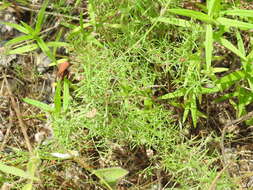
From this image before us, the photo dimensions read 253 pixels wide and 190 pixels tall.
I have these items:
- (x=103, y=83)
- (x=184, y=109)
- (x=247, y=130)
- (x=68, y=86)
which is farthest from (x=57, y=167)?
(x=247, y=130)

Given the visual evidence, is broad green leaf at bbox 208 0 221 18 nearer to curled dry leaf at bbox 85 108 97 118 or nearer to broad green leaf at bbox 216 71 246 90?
broad green leaf at bbox 216 71 246 90

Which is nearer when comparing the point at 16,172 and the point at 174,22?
the point at 16,172

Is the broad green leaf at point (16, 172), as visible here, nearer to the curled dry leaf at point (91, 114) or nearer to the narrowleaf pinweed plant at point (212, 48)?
the curled dry leaf at point (91, 114)

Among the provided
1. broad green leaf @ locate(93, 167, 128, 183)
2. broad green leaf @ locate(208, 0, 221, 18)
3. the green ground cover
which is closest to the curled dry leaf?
the green ground cover

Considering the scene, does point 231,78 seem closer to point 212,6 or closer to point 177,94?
point 177,94

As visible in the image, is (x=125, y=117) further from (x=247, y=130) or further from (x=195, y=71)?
(x=247, y=130)

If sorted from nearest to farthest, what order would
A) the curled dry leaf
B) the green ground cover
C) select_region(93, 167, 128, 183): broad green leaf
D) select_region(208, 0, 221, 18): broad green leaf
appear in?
select_region(208, 0, 221, 18): broad green leaf, select_region(93, 167, 128, 183): broad green leaf, the green ground cover, the curled dry leaf

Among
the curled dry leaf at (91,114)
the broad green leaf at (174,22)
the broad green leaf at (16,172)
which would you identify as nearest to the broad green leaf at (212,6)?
the broad green leaf at (174,22)

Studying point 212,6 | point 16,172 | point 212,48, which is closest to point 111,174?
point 16,172
